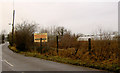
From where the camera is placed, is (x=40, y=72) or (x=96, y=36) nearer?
(x=40, y=72)

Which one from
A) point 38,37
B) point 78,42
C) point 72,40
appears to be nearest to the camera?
point 78,42

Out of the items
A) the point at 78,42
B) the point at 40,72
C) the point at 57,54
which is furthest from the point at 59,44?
the point at 40,72

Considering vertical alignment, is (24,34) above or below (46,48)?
above

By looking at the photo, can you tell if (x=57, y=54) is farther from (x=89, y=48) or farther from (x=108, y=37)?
(x=108, y=37)

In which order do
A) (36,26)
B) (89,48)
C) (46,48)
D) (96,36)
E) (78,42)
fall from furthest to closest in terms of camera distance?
(36,26)
(46,48)
(78,42)
(96,36)
(89,48)

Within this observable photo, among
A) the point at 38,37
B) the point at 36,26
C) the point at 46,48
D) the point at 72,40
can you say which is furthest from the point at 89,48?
the point at 36,26

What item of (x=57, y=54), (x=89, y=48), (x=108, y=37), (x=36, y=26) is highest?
(x=36, y=26)

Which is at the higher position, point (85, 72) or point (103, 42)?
point (103, 42)

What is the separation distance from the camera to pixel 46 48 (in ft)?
63.9

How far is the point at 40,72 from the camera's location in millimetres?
8336

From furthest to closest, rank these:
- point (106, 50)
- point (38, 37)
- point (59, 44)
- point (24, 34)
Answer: point (24, 34), point (38, 37), point (59, 44), point (106, 50)

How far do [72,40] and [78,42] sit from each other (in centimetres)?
158

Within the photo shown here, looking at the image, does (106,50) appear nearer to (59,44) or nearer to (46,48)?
(59,44)

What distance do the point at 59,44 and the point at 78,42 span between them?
13.5ft
